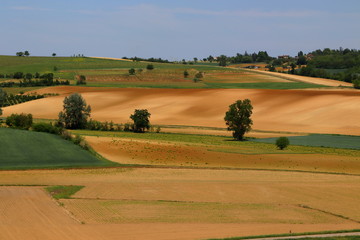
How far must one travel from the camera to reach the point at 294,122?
370 feet

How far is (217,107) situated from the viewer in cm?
13238

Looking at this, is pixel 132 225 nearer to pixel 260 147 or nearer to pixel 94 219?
pixel 94 219

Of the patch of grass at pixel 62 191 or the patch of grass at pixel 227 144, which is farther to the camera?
the patch of grass at pixel 227 144

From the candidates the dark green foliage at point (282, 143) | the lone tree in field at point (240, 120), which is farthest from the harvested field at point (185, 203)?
the lone tree in field at point (240, 120)

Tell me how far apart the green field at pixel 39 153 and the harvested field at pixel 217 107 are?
42.7 metres

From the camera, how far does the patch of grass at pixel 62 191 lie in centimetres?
4824

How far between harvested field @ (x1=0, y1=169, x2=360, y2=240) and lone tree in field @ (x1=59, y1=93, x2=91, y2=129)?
46.3 metres

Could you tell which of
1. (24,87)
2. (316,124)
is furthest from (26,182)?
(24,87)

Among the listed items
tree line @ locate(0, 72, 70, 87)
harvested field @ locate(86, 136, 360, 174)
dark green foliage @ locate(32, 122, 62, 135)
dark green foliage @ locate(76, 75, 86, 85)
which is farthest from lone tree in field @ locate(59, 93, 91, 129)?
tree line @ locate(0, 72, 70, 87)

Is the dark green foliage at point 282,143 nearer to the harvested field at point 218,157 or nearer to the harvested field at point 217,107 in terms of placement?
the harvested field at point 218,157

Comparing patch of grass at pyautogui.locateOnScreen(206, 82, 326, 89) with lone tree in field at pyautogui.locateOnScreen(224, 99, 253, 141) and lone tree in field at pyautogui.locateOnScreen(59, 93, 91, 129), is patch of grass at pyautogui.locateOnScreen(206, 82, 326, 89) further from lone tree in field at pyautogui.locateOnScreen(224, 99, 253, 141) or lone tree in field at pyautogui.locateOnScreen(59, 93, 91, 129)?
lone tree in field at pyautogui.locateOnScreen(224, 99, 253, 141)

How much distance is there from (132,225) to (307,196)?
18030 millimetres

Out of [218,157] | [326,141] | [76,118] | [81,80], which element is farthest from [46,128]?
[81,80]

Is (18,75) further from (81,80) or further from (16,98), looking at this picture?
(16,98)
